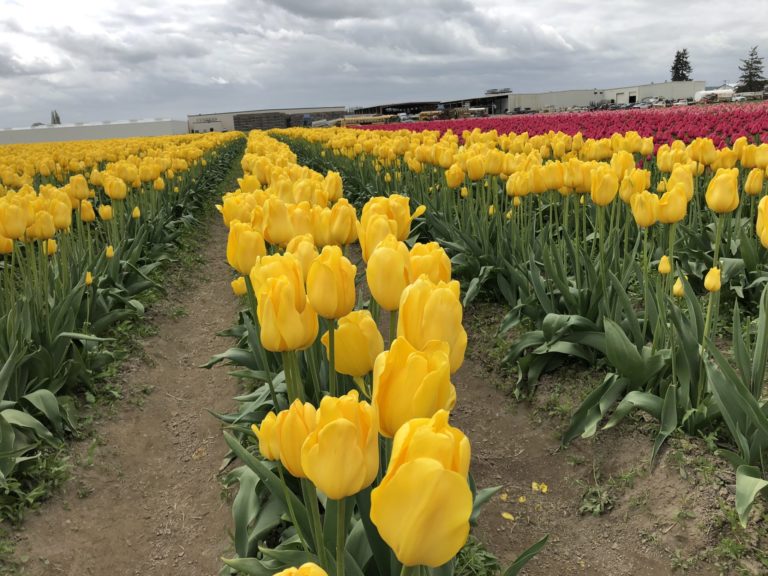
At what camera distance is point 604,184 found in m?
3.54

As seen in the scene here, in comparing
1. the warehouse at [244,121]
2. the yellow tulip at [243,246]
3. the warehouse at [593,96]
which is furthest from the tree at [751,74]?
the yellow tulip at [243,246]

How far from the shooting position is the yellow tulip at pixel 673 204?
300 cm

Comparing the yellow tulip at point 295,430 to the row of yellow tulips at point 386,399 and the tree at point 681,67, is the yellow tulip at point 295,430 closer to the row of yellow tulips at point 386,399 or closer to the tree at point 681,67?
the row of yellow tulips at point 386,399

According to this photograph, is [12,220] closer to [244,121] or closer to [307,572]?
[307,572]

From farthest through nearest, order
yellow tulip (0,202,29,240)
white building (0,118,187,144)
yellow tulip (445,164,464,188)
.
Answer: white building (0,118,187,144)
yellow tulip (445,164,464,188)
yellow tulip (0,202,29,240)

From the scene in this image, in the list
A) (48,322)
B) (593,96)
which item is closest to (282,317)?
(48,322)

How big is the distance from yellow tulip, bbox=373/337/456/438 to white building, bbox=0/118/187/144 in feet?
185

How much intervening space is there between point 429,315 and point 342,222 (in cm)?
121

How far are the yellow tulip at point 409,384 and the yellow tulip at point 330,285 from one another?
481 mm

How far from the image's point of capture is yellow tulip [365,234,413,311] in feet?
5.24

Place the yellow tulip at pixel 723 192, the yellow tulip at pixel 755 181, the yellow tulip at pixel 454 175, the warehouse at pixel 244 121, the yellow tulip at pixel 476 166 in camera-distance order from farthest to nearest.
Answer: the warehouse at pixel 244 121
the yellow tulip at pixel 454 175
the yellow tulip at pixel 476 166
the yellow tulip at pixel 755 181
the yellow tulip at pixel 723 192

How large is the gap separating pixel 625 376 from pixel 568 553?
3.48 feet

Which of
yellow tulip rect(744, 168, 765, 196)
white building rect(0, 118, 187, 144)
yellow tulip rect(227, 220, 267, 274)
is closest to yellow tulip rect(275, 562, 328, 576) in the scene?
yellow tulip rect(227, 220, 267, 274)

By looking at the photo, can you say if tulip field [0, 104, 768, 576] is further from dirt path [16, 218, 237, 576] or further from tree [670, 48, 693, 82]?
tree [670, 48, 693, 82]
